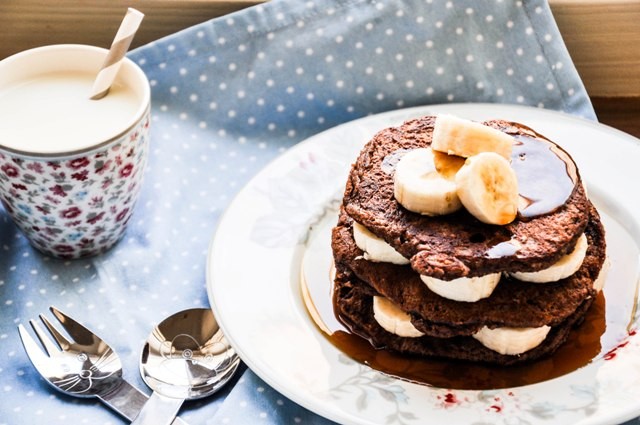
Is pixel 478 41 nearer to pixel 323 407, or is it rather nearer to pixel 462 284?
pixel 462 284

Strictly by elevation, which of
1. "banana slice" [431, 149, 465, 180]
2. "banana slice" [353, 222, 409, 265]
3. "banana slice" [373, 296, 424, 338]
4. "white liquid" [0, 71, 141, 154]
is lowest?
"banana slice" [373, 296, 424, 338]

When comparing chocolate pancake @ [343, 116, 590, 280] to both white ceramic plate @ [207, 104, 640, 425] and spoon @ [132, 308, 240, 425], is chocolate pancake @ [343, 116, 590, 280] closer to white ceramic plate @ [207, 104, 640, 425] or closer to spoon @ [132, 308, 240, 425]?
white ceramic plate @ [207, 104, 640, 425]

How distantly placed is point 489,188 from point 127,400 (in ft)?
2.48

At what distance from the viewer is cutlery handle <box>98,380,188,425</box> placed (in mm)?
1536

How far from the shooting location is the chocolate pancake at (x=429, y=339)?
4.95ft

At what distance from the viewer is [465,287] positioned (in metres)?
1.42

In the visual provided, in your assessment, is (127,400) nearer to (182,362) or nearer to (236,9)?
(182,362)

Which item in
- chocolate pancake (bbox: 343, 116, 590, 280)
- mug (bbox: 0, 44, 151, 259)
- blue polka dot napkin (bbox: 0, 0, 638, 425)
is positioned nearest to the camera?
chocolate pancake (bbox: 343, 116, 590, 280)

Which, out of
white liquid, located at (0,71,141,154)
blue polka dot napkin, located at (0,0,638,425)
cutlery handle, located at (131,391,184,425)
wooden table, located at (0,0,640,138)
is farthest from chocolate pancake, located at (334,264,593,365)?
wooden table, located at (0,0,640,138)

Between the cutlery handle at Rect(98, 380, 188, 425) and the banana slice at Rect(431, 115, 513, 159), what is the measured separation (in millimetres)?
689

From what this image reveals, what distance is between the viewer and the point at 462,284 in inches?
55.7

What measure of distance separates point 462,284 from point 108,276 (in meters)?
0.81

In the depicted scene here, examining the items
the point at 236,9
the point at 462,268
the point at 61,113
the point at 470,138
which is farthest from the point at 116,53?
the point at 462,268

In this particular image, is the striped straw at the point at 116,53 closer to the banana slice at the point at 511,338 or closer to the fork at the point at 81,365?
the fork at the point at 81,365
